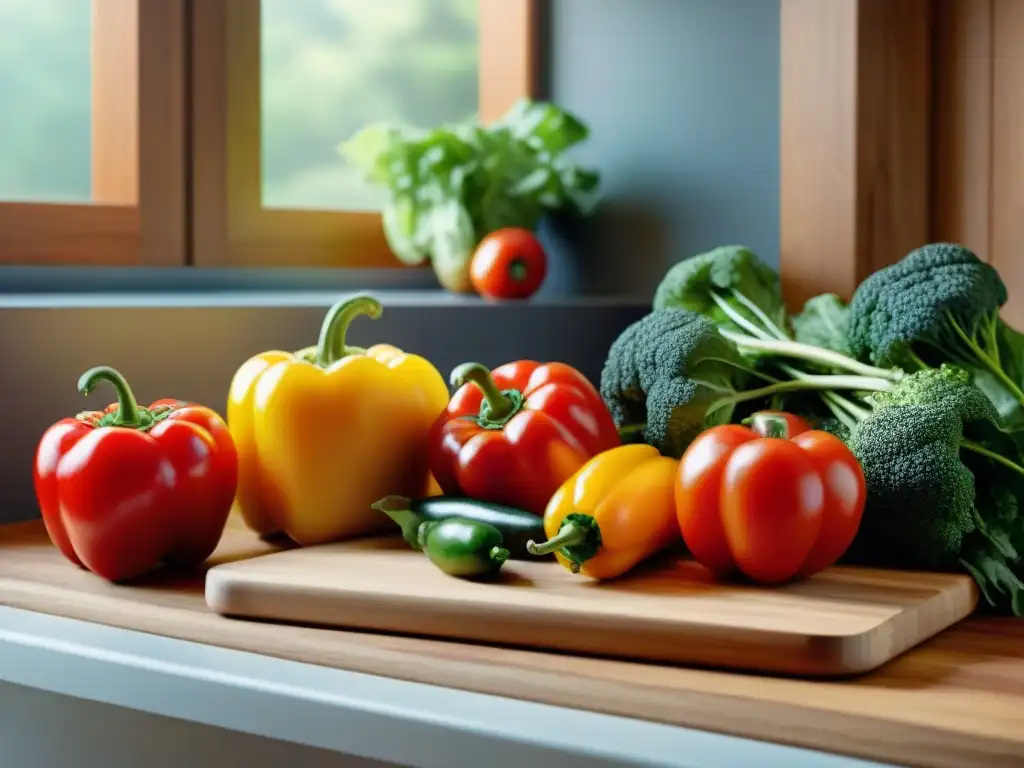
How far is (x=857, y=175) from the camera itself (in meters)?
1.62

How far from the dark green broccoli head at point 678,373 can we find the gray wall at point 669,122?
63cm

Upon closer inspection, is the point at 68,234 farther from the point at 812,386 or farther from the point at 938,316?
the point at 938,316

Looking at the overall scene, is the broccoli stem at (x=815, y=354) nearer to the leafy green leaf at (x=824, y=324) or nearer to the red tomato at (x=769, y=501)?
the leafy green leaf at (x=824, y=324)

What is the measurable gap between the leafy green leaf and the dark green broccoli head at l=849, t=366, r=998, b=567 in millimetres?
261

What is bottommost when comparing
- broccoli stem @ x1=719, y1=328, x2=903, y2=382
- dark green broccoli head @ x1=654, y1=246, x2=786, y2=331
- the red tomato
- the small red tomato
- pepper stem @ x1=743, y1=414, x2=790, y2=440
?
the red tomato

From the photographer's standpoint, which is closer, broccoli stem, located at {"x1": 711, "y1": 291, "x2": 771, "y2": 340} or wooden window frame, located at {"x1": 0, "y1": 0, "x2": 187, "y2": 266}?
broccoli stem, located at {"x1": 711, "y1": 291, "x2": 771, "y2": 340}

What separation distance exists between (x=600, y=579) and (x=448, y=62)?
144 centimetres

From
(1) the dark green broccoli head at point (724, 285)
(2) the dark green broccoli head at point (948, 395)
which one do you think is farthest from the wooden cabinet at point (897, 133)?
(2) the dark green broccoli head at point (948, 395)

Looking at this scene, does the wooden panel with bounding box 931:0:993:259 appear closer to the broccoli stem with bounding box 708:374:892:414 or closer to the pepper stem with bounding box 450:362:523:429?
the broccoli stem with bounding box 708:374:892:414

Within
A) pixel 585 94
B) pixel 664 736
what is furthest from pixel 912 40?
pixel 664 736

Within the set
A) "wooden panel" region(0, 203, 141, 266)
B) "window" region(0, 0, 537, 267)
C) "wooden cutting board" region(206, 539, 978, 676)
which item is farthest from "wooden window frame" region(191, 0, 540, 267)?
"wooden cutting board" region(206, 539, 978, 676)

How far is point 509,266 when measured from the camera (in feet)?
5.99

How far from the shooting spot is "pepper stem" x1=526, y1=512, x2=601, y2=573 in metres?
0.92

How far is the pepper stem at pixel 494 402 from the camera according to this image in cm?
112
